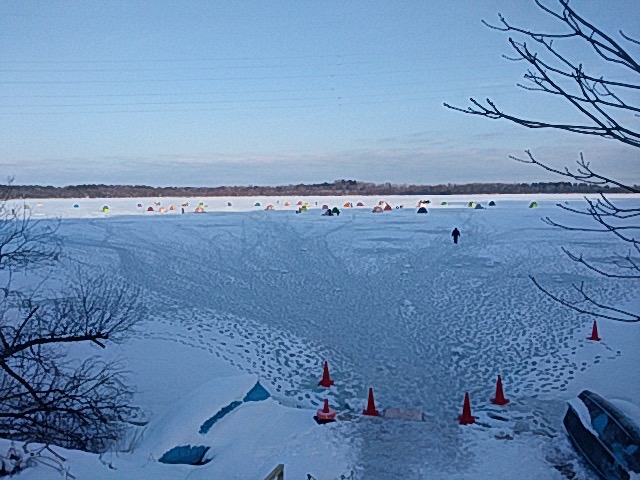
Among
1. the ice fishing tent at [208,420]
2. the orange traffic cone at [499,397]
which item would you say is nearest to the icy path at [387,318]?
the orange traffic cone at [499,397]

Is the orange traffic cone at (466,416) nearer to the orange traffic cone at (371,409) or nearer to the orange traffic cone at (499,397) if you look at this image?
the orange traffic cone at (499,397)

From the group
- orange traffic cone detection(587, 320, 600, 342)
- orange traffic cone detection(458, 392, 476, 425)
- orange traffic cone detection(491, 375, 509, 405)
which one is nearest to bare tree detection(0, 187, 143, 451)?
orange traffic cone detection(458, 392, 476, 425)

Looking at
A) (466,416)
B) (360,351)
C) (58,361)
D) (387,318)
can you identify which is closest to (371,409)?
(466,416)

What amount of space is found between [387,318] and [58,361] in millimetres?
7771

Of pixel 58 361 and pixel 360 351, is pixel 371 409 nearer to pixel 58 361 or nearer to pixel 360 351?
pixel 360 351

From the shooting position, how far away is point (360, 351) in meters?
13.2

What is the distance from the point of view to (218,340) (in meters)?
14.1

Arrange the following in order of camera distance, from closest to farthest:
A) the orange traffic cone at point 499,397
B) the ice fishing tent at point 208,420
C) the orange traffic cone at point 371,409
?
the ice fishing tent at point 208,420
the orange traffic cone at point 371,409
the orange traffic cone at point 499,397

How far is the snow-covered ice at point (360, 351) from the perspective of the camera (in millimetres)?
7996

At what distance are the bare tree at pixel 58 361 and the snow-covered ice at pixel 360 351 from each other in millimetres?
477

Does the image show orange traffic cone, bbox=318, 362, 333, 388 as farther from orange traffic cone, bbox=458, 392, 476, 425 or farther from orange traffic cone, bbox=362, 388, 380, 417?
orange traffic cone, bbox=458, 392, 476, 425

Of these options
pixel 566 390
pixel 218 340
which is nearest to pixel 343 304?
pixel 218 340

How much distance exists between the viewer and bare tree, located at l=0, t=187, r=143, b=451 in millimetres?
6742

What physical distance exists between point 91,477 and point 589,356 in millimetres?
10043
